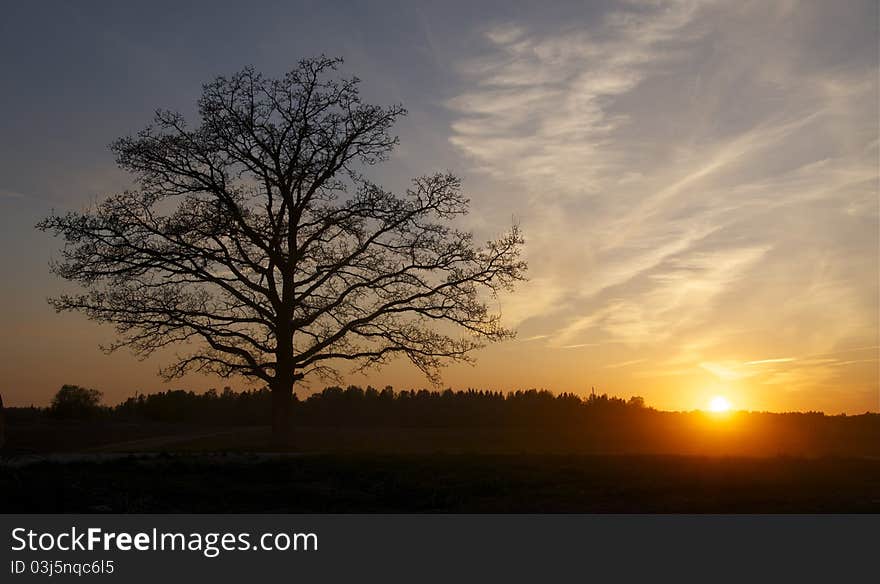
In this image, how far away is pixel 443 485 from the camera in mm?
14539

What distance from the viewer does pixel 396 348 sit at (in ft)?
86.6

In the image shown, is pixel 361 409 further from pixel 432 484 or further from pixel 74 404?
pixel 432 484

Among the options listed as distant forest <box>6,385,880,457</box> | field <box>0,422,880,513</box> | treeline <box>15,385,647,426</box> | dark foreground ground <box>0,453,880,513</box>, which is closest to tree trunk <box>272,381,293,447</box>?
distant forest <box>6,385,880,457</box>

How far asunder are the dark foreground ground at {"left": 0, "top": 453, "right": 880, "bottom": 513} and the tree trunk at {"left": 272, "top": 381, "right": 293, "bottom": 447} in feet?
24.9

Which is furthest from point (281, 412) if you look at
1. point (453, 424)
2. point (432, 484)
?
point (453, 424)

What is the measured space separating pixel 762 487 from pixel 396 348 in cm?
1489

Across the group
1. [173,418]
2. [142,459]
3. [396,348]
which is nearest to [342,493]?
[142,459]

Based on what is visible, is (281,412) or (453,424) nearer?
(281,412)

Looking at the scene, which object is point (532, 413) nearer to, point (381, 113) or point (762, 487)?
point (381, 113)

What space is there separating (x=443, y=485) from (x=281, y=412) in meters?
12.6

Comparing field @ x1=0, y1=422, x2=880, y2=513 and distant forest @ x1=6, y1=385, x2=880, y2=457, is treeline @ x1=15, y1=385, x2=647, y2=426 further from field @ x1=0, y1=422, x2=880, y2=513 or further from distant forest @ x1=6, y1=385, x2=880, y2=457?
field @ x1=0, y1=422, x2=880, y2=513

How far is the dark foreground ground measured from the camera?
12047 millimetres

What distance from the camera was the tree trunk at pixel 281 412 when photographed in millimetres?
26016

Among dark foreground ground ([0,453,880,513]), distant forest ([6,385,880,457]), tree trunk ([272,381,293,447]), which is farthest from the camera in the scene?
distant forest ([6,385,880,457])
